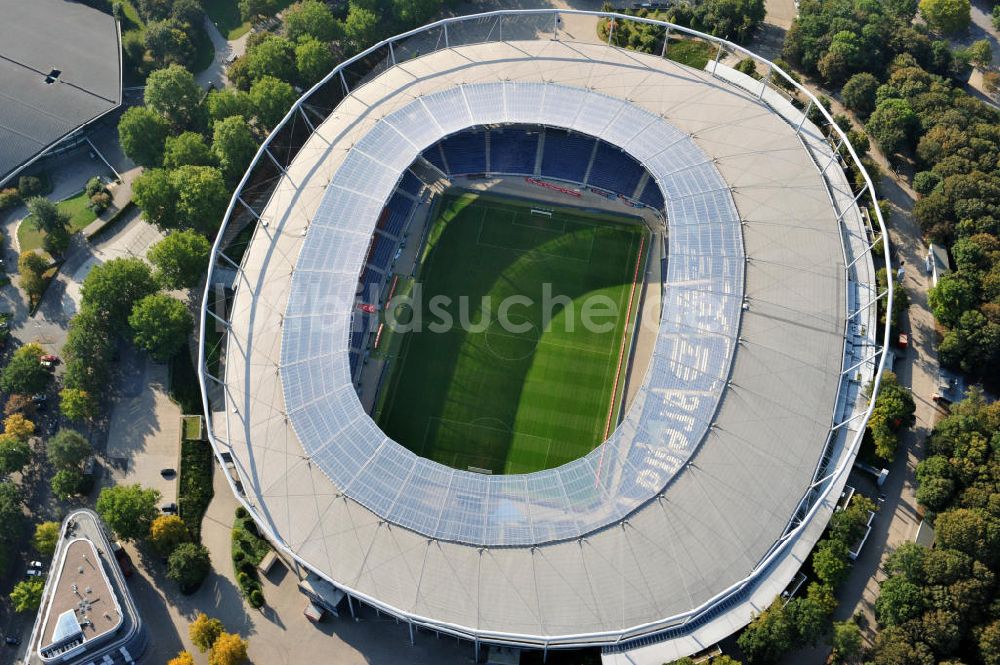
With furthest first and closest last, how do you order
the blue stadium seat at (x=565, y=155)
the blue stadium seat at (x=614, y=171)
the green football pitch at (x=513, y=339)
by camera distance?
the blue stadium seat at (x=565, y=155), the blue stadium seat at (x=614, y=171), the green football pitch at (x=513, y=339)

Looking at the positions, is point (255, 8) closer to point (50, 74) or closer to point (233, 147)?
point (50, 74)

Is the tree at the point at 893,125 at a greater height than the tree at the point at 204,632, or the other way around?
the tree at the point at 893,125

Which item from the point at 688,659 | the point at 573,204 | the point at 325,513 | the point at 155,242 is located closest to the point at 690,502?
the point at 688,659

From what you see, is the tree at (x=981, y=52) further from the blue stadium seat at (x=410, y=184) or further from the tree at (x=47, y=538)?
the tree at (x=47, y=538)

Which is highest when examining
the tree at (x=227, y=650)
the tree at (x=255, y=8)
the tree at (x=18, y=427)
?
the tree at (x=255, y=8)

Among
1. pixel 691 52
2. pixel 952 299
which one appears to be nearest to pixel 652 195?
pixel 691 52

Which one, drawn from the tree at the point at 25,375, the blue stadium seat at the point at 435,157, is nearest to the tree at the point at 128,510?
the tree at the point at 25,375
